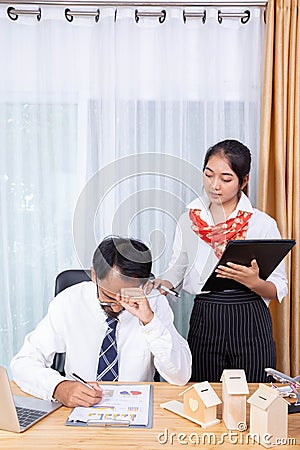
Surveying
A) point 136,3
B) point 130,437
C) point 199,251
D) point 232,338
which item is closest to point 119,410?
point 130,437

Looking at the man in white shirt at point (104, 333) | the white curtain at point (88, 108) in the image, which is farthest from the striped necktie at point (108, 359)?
the white curtain at point (88, 108)

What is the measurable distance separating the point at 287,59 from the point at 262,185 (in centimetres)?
57

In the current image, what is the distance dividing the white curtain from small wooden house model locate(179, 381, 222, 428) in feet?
4.42

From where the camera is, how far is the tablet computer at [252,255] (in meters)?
2.12

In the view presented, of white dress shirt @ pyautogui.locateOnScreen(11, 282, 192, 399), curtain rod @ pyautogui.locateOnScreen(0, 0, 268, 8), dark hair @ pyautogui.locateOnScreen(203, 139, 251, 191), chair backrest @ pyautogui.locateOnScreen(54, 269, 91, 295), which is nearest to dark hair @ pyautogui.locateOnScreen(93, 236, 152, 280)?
white dress shirt @ pyautogui.locateOnScreen(11, 282, 192, 399)

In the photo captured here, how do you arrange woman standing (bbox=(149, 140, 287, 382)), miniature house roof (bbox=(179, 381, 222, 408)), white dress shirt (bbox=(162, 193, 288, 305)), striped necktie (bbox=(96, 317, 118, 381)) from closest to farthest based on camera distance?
miniature house roof (bbox=(179, 381, 222, 408))
white dress shirt (bbox=(162, 193, 288, 305))
striped necktie (bbox=(96, 317, 118, 381))
woman standing (bbox=(149, 140, 287, 382))

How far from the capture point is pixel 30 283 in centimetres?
300

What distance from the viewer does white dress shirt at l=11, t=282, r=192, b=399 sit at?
1.94 metres

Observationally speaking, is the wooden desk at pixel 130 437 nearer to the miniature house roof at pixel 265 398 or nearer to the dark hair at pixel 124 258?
the miniature house roof at pixel 265 398

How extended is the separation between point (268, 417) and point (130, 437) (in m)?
0.34

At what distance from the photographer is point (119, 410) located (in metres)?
1.70

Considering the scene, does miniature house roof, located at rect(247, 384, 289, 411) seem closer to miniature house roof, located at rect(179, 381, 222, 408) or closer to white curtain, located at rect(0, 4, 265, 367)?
miniature house roof, located at rect(179, 381, 222, 408)

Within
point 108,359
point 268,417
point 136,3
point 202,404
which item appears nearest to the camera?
point 268,417

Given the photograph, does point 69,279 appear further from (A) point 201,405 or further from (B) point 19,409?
(A) point 201,405
